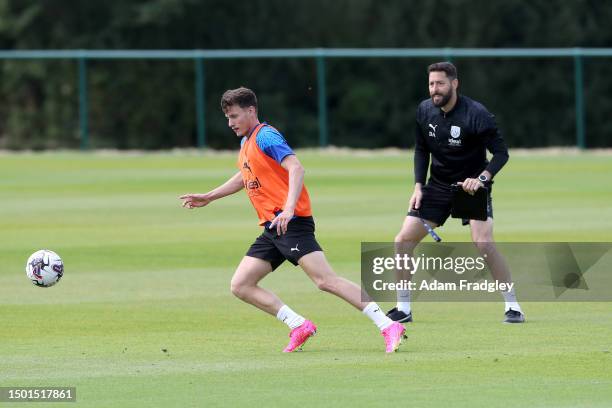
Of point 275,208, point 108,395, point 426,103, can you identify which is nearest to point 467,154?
point 426,103

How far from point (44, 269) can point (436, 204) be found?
10.9 ft

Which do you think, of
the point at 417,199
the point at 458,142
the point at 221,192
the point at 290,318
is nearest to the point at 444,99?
the point at 458,142

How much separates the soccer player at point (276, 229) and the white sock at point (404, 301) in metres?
1.62

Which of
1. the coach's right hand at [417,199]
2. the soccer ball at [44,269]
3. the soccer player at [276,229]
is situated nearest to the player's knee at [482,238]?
the coach's right hand at [417,199]

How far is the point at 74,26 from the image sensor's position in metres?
45.1

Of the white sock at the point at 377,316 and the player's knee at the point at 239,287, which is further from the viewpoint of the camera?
the player's knee at the point at 239,287

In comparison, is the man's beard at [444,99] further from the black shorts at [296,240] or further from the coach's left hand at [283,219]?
the coach's left hand at [283,219]

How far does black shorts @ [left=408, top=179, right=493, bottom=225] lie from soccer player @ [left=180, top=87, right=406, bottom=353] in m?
1.94

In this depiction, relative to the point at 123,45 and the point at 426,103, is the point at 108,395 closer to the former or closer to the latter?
the point at 426,103

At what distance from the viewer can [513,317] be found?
464 inches

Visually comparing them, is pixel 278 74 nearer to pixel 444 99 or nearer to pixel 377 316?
pixel 444 99

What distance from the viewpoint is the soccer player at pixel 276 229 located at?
33.3ft

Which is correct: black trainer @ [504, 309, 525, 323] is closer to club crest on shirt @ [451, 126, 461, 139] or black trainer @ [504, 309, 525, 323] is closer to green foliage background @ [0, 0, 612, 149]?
club crest on shirt @ [451, 126, 461, 139]

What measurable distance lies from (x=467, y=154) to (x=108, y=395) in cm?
437
